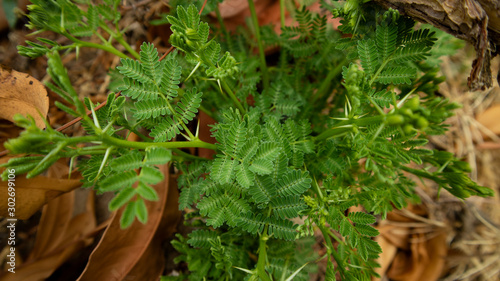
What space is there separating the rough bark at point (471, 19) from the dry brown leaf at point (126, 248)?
60.1 inches

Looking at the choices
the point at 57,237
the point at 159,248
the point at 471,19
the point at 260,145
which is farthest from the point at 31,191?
the point at 471,19

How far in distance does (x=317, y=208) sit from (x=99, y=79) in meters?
2.10

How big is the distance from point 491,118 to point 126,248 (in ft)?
10.7

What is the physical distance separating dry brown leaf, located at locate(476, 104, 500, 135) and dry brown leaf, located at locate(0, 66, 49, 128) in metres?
3.48

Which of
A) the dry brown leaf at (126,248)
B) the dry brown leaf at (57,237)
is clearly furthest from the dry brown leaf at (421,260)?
the dry brown leaf at (57,237)

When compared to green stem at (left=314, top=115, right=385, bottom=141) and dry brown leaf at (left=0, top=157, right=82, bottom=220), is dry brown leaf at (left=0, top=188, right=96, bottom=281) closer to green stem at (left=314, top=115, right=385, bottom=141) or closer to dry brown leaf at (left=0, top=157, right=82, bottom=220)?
dry brown leaf at (left=0, top=157, right=82, bottom=220)

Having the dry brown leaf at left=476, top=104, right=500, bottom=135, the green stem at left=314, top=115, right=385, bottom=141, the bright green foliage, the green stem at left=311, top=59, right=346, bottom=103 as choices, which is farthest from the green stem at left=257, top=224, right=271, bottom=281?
the dry brown leaf at left=476, top=104, right=500, bottom=135

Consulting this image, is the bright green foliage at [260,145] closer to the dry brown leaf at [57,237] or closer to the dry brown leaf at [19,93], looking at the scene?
the dry brown leaf at [19,93]

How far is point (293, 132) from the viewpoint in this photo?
1534 millimetres

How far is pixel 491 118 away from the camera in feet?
9.45

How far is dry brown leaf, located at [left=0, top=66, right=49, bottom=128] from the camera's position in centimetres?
153

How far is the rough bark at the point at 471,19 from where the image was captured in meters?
1.22

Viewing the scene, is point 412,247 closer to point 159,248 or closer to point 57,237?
point 159,248

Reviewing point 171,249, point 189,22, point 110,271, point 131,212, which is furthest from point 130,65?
point 171,249
